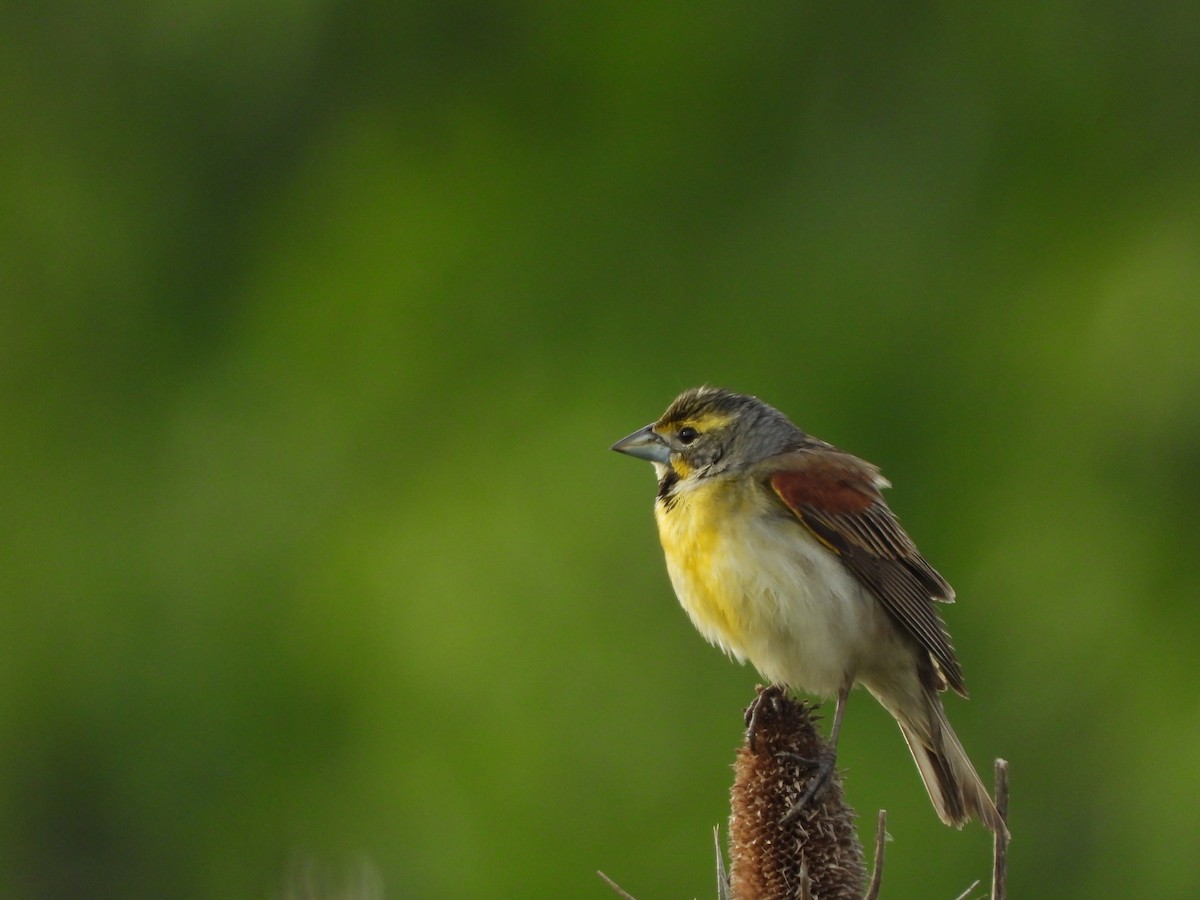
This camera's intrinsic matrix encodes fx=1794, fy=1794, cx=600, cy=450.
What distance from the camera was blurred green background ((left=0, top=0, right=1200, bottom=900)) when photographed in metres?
9.62

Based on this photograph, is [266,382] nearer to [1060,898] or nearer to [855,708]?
[855,708]

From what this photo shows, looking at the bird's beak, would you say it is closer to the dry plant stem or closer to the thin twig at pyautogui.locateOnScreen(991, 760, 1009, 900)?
the dry plant stem

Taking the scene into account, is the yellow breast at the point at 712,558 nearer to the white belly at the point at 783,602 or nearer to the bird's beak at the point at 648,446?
the white belly at the point at 783,602

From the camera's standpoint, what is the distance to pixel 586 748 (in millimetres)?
9977

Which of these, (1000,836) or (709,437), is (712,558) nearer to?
(709,437)

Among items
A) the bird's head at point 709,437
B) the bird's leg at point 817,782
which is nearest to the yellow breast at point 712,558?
the bird's head at point 709,437

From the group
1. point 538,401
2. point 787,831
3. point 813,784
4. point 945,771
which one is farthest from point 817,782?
point 538,401

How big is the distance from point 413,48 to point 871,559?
31.2 feet

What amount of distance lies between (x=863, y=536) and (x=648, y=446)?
725 millimetres

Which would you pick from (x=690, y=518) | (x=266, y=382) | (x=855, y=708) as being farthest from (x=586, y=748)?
(x=690, y=518)

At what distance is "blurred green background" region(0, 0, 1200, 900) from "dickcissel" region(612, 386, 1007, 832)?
13.4 ft

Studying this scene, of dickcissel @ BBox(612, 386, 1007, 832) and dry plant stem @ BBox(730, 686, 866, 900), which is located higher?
dickcissel @ BBox(612, 386, 1007, 832)

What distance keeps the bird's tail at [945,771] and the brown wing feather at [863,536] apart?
0.16 meters

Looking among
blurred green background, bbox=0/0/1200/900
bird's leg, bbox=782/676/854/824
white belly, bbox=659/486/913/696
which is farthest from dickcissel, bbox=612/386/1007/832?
blurred green background, bbox=0/0/1200/900
